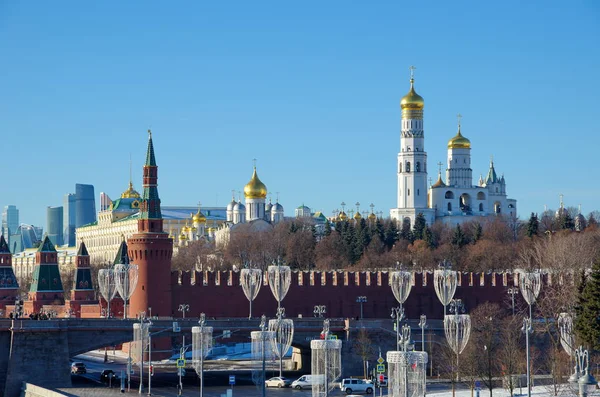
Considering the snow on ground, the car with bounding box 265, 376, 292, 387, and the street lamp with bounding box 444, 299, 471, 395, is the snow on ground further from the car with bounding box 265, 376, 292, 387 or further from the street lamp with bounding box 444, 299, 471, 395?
the car with bounding box 265, 376, 292, 387

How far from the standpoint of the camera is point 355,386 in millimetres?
64250

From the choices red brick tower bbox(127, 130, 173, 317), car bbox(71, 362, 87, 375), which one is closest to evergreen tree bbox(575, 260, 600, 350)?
car bbox(71, 362, 87, 375)

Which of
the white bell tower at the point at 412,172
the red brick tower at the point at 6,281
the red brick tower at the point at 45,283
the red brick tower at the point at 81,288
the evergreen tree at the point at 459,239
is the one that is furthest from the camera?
the white bell tower at the point at 412,172

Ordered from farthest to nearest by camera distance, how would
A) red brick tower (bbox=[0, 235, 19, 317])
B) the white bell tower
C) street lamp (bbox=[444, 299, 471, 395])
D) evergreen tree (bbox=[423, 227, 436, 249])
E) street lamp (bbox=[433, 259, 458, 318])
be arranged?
the white bell tower < evergreen tree (bbox=[423, 227, 436, 249]) < red brick tower (bbox=[0, 235, 19, 317]) < street lamp (bbox=[433, 259, 458, 318]) < street lamp (bbox=[444, 299, 471, 395])

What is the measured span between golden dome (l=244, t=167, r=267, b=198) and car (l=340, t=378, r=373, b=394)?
89061mm

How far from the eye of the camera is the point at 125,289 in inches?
3105

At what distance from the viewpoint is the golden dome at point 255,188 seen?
153875 millimetres

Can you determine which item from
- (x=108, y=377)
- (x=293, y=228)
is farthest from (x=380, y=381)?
(x=293, y=228)

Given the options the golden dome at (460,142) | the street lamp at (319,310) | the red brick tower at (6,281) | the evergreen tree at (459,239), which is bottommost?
the street lamp at (319,310)

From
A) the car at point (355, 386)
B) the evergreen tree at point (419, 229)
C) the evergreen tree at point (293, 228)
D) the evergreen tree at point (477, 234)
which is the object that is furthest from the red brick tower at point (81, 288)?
the evergreen tree at point (293, 228)

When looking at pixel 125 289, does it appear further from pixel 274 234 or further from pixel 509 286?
pixel 274 234

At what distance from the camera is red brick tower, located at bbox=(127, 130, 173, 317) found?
83.2 m

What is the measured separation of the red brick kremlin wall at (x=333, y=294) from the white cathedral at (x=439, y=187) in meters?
57.1

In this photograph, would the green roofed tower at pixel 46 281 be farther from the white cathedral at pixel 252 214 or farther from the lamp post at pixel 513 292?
the white cathedral at pixel 252 214
